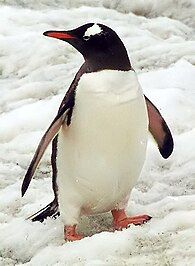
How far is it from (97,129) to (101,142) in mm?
50

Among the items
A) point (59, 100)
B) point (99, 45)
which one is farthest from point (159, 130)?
point (59, 100)

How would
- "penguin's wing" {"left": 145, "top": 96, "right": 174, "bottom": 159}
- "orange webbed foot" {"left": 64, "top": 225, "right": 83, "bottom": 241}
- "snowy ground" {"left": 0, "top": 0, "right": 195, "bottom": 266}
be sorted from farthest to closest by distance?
"penguin's wing" {"left": 145, "top": 96, "right": 174, "bottom": 159} < "orange webbed foot" {"left": 64, "top": 225, "right": 83, "bottom": 241} < "snowy ground" {"left": 0, "top": 0, "right": 195, "bottom": 266}

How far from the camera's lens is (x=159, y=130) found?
125 inches

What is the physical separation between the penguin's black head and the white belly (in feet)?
0.13

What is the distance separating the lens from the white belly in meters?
2.80

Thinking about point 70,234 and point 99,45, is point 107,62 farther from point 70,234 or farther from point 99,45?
point 70,234

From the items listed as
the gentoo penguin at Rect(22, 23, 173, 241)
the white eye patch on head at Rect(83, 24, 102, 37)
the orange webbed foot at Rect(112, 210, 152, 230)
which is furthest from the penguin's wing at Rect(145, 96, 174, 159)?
the white eye patch on head at Rect(83, 24, 102, 37)

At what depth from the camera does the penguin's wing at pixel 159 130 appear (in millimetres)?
3148

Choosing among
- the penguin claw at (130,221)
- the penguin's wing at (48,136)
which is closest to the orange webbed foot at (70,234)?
the penguin claw at (130,221)

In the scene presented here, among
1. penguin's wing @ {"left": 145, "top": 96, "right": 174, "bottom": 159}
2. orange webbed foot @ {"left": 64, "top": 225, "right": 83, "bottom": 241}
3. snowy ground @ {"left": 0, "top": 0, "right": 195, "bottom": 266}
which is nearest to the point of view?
snowy ground @ {"left": 0, "top": 0, "right": 195, "bottom": 266}

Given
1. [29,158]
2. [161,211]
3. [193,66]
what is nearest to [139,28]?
[193,66]

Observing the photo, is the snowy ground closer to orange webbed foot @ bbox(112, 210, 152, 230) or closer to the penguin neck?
orange webbed foot @ bbox(112, 210, 152, 230)

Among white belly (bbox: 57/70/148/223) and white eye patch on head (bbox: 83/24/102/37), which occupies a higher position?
white eye patch on head (bbox: 83/24/102/37)

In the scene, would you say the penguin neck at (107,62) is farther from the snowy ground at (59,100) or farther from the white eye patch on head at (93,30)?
the snowy ground at (59,100)
